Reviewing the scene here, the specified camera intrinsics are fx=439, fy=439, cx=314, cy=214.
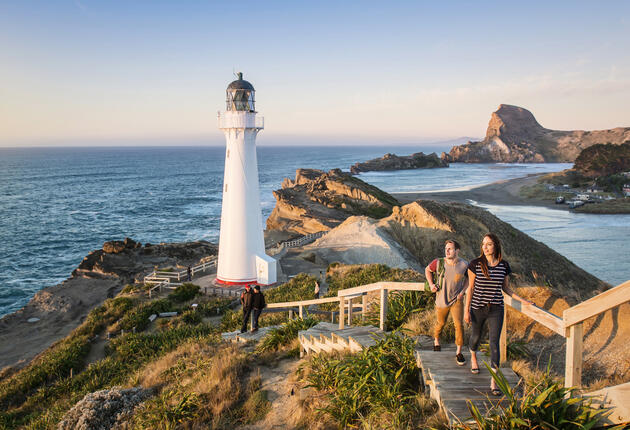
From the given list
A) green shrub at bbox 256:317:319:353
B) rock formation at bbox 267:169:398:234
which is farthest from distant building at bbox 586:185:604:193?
green shrub at bbox 256:317:319:353

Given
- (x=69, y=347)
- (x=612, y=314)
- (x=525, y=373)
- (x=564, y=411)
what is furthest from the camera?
(x=69, y=347)

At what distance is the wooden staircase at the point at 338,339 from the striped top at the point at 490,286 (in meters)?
1.74

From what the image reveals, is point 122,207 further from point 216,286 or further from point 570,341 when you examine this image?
point 570,341

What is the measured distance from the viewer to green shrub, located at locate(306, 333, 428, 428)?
17.1ft

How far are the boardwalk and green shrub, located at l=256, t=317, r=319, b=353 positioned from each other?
11.6ft

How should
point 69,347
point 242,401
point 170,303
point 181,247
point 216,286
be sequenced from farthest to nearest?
point 181,247 → point 216,286 → point 170,303 → point 69,347 → point 242,401

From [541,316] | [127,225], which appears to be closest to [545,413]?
[541,316]

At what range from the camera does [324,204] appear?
53719mm

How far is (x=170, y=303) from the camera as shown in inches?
725

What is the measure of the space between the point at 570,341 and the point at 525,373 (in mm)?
1313

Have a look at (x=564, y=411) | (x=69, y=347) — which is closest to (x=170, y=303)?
(x=69, y=347)

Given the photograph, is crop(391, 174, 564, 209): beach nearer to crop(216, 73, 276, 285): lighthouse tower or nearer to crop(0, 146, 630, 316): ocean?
crop(0, 146, 630, 316): ocean

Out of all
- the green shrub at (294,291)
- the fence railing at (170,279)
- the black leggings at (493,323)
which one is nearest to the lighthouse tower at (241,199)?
the green shrub at (294,291)

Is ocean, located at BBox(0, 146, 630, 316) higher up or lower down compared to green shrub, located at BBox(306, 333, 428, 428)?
lower down
